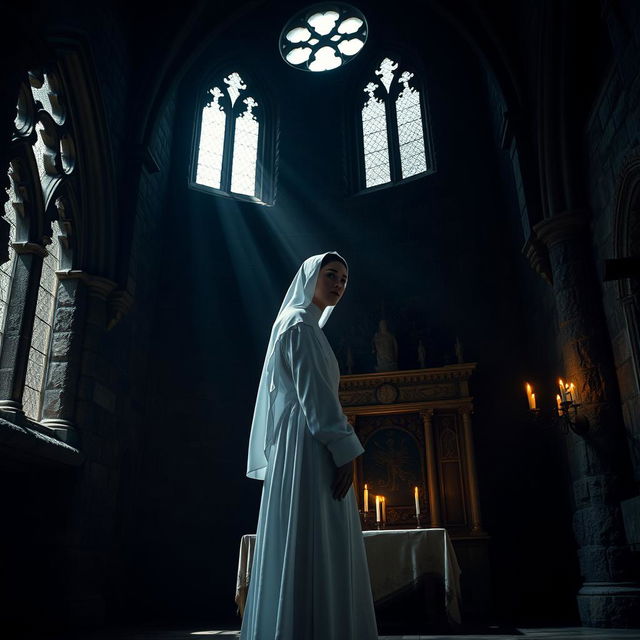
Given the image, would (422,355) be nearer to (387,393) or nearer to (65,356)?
(387,393)

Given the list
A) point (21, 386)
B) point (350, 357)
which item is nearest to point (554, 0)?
point (350, 357)

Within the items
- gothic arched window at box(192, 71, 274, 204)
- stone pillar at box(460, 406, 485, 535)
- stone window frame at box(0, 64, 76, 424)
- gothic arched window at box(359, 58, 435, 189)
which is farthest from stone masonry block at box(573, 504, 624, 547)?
gothic arched window at box(192, 71, 274, 204)

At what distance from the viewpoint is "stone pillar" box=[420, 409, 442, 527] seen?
6.74 metres

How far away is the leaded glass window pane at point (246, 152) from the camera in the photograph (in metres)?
9.99

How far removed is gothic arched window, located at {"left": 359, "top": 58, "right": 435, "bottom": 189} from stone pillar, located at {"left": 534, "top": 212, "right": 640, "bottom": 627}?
11.9ft

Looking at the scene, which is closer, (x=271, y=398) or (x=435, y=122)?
(x=271, y=398)

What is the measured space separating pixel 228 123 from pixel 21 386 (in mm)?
6391

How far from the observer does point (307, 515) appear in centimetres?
215

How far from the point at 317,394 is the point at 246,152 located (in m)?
8.61

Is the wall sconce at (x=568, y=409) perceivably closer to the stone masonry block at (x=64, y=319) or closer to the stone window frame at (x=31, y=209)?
the stone window frame at (x=31, y=209)

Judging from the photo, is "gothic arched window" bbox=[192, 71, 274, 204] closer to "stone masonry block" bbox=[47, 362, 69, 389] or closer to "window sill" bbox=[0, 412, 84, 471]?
"stone masonry block" bbox=[47, 362, 69, 389]

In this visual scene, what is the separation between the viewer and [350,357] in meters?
7.89

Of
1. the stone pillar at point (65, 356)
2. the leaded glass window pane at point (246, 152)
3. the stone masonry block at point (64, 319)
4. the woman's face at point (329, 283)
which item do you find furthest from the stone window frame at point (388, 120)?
the woman's face at point (329, 283)

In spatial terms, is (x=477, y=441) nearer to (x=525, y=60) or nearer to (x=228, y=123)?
(x=525, y=60)
